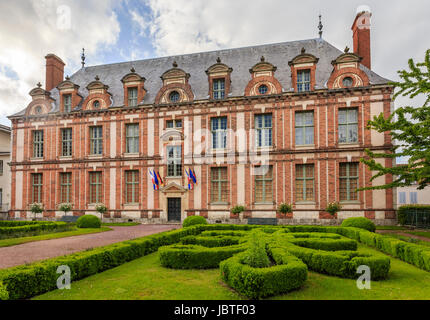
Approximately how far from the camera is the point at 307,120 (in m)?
24.0

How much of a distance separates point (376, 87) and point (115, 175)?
846 inches

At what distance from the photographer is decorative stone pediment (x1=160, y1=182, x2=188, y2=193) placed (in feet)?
82.6

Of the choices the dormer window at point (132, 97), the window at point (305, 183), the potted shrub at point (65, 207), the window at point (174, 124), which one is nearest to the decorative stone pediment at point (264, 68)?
the window at point (174, 124)

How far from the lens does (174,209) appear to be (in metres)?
25.5

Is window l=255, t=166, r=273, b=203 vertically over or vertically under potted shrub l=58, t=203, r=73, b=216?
over

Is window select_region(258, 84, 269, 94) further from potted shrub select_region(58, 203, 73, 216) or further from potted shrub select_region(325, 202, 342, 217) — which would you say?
potted shrub select_region(58, 203, 73, 216)

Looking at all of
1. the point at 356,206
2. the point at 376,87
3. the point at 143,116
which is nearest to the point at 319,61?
the point at 376,87

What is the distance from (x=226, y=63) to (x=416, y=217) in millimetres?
19044

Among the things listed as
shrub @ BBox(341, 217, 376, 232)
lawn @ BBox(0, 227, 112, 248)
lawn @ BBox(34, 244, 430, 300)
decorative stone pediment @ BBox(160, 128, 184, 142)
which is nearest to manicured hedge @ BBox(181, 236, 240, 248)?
lawn @ BBox(34, 244, 430, 300)

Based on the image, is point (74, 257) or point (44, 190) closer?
point (74, 257)

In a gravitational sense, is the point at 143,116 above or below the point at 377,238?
above

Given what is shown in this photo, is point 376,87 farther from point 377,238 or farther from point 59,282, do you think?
point 59,282

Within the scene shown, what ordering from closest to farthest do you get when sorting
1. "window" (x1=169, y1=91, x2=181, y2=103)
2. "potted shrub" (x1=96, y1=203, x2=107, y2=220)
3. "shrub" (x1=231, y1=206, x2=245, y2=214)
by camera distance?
"shrub" (x1=231, y1=206, x2=245, y2=214) < "potted shrub" (x1=96, y1=203, x2=107, y2=220) < "window" (x1=169, y1=91, x2=181, y2=103)

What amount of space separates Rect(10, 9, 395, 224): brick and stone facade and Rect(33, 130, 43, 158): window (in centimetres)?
40
